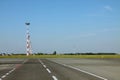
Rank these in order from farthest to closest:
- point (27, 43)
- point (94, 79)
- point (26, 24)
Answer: point (26, 24) → point (27, 43) → point (94, 79)

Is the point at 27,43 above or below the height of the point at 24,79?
above

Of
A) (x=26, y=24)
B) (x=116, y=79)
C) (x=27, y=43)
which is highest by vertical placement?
(x=26, y=24)

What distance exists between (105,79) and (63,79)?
2293mm

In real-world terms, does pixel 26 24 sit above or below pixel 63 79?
above

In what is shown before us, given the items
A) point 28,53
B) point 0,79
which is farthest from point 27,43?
point 0,79

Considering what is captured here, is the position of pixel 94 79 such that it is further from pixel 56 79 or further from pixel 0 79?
pixel 0 79

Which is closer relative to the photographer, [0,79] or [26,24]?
[0,79]

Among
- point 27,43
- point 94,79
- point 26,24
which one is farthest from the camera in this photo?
point 26,24

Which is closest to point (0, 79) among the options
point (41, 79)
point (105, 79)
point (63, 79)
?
point (41, 79)

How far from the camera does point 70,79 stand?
16.1 metres

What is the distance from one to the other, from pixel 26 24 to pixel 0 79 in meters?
123

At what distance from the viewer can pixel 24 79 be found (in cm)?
1622

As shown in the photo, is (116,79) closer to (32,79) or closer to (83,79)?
(83,79)

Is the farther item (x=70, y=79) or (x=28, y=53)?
(x=28, y=53)
